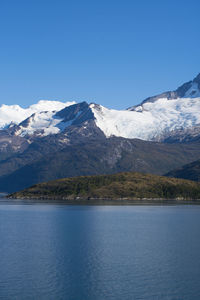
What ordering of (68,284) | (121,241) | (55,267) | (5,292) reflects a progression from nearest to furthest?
1. (5,292)
2. (68,284)
3. (55,267)
4. (121,241)

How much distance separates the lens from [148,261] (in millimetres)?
100875

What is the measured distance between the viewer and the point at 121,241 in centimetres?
12850

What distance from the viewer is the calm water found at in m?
77.9

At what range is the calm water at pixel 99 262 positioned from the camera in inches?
3068

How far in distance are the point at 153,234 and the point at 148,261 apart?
145 feet

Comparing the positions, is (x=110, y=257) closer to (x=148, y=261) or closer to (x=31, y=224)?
(x=148, y=261)

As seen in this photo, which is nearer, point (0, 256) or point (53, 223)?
point (0, 256)

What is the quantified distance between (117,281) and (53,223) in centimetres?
9333

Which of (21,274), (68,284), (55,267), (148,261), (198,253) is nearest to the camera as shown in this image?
(68,284)

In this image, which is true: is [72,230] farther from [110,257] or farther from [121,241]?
[110,257]

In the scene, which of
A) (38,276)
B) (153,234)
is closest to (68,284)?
(38,276)

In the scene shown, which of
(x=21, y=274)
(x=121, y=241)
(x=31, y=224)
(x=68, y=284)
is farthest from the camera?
(x=31, y=224)

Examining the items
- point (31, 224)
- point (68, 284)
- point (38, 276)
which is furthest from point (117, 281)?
point (31, 224)

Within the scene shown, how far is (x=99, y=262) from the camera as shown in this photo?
100 m
